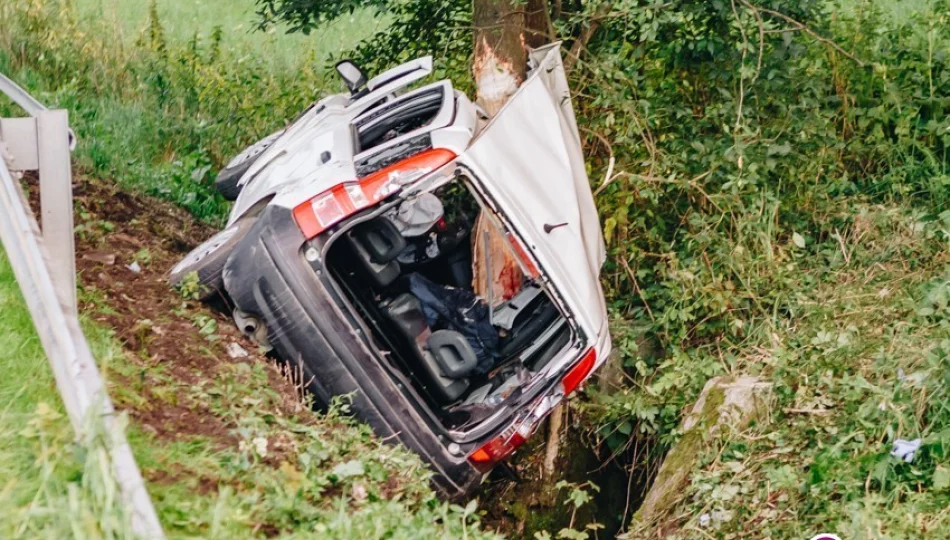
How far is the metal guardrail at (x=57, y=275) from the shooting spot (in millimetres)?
3170

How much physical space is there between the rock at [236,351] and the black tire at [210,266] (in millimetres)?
414

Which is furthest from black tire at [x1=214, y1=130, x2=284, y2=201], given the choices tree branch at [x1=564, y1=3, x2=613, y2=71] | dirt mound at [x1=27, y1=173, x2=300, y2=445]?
tree branch at [x1=564, y1=3, x2=613, y2=71]

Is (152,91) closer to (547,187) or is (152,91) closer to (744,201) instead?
(547,187)

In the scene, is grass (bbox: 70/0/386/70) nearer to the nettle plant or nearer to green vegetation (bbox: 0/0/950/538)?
green vegetation (bbox: 0/0/950/538)

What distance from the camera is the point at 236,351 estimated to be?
5.68 metres

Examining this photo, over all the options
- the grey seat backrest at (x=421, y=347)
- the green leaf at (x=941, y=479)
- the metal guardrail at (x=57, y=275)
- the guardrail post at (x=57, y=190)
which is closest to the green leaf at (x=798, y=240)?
the grey seat backrest at (x=421, y=347)

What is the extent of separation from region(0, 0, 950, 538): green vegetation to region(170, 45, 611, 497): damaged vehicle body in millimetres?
433

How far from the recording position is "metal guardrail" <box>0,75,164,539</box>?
3170 mm

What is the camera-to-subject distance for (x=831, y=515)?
16.7ft

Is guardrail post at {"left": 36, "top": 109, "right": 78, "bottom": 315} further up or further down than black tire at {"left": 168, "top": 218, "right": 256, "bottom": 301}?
further up

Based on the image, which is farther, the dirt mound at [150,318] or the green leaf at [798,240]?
the green leaf at [798,240]

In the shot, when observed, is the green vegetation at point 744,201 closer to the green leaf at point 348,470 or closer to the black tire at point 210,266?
the green leaf at point 348,470

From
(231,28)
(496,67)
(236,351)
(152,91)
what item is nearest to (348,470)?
(236,351)

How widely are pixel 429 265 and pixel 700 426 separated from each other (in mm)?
2083
